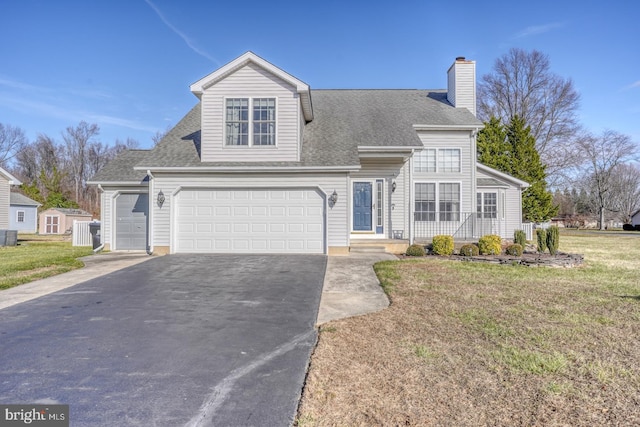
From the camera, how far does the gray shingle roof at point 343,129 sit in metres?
12.1

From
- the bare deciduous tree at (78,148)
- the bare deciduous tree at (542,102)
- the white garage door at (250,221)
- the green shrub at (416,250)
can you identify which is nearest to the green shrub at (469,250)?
the green shrub at (416,250)

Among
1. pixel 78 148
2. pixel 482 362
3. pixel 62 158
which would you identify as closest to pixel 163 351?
pixel 482 362

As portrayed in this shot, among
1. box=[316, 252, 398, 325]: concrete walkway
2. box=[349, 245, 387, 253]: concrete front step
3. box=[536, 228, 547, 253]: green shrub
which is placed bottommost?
box=[316, 252, 398, 325]: concrete walkway

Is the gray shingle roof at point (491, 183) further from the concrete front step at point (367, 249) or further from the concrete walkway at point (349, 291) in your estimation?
the concrete walkway at point (349, 291)

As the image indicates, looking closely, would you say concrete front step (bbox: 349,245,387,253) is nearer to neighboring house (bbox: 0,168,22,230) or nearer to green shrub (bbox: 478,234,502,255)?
A: green shrub (bbox: 478,234,502,255)

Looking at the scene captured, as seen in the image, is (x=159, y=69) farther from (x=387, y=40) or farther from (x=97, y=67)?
(x=387, y=40)

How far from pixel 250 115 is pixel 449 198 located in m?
8.68

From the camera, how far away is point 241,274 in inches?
334

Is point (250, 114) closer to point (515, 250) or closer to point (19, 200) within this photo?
point (515, 250)

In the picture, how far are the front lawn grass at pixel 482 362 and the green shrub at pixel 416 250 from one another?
5.20m

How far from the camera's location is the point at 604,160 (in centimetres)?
4656

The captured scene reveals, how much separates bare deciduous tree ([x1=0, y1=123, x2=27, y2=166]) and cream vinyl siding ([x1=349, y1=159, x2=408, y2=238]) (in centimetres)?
5392

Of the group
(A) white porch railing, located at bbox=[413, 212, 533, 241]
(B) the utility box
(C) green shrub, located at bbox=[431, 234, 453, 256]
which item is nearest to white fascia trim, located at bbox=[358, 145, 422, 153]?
(A) white porch railing, located at bbox=[413, 212, 533, 241]

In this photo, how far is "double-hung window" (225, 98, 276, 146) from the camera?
12086 mm
